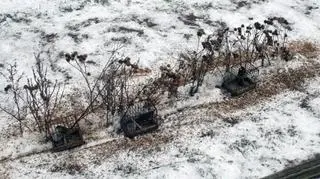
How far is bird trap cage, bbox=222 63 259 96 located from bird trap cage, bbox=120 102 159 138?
5.94ft

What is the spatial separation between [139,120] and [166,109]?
28.7 inches

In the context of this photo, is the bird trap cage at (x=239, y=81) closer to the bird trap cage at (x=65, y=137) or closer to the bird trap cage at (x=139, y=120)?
the bird trap cage at (x=139, y=120)

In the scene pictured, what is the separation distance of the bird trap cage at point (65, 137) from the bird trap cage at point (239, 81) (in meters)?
3.33

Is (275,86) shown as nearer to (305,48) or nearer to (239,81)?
(239,81)

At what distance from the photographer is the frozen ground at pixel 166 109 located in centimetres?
914

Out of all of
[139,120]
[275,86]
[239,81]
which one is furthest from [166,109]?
[275,86]

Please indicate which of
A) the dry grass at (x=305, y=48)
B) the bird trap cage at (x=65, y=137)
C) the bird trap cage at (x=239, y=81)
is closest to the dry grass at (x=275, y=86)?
the bird trap cage at (x=239, y=81)

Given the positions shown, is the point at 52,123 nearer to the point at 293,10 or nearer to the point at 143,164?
the point at 143,164

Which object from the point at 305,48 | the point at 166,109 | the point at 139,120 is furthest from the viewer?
the point at 305,48

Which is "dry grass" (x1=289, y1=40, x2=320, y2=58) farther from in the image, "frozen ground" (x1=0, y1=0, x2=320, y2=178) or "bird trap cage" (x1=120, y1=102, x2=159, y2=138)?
"bird trap cage" (x1=120, y1=102, x2=159, y2=138)

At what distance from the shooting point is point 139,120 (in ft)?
32.4

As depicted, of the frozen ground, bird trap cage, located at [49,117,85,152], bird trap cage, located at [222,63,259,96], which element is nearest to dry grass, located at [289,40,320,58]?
the frozen ground

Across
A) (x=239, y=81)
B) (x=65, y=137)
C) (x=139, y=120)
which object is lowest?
(x=65, y=137)

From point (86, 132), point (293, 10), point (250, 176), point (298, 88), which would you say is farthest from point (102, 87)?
point (293, 10)
